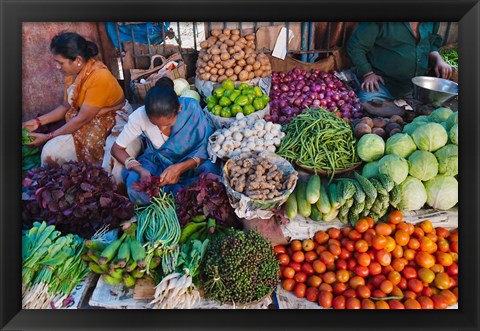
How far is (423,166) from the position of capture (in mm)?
3193

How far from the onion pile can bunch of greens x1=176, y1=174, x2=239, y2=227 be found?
3.61 ft

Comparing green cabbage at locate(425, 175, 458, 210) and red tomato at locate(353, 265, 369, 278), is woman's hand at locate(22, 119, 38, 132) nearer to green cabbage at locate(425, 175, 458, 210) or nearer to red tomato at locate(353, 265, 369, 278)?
red tomato at locate(353, 265, 369, 278)

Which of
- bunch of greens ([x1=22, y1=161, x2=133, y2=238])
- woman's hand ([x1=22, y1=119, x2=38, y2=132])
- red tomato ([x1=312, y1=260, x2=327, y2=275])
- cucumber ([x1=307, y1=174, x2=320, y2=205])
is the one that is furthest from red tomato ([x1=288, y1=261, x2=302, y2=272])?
woman's hand ([x1=22, y1=119, x2=38, y2=132])

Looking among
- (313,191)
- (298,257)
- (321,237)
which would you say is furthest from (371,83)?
(298,257)

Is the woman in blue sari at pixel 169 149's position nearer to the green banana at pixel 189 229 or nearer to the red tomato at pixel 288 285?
the green banana at pixel 189 229

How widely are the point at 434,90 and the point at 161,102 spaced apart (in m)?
2.40

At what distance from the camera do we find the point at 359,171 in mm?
3521

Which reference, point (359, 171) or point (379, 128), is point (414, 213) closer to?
point (359, 171)

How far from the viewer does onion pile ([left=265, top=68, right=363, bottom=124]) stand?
4.07 m

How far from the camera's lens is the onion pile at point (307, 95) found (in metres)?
4.07

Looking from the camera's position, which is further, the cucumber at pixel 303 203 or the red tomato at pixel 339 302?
the cucumber at pixel 303 203

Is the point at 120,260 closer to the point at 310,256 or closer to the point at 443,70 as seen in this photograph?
the point at 310,256

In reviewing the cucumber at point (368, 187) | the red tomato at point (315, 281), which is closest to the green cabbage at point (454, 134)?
the cucumber at point (368, 187)
